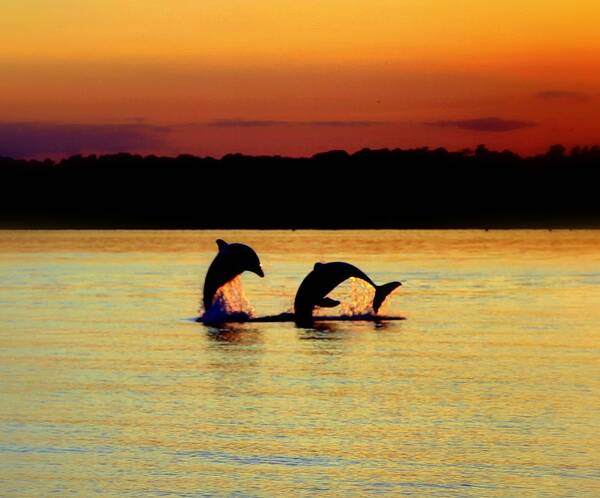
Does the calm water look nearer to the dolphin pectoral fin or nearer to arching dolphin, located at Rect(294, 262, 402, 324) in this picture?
the dolphin pectoral fin

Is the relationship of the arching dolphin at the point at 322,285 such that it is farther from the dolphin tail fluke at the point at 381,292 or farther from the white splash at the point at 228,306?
the white splash at the point at 228,306

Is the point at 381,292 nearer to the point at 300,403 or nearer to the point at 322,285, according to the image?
the point at 322,285

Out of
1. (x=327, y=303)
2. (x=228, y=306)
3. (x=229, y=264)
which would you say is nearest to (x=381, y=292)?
(x=327, y=303)

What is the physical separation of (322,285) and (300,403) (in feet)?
48.5

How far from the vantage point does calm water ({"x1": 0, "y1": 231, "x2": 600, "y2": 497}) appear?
1705 centimetres

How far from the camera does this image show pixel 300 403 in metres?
22.6

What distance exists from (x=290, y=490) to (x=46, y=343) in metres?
17.1

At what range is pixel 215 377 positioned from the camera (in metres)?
26.1

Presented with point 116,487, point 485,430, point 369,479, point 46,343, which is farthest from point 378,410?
point 46,343

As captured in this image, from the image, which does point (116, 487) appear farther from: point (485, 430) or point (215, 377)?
point (215, 377)

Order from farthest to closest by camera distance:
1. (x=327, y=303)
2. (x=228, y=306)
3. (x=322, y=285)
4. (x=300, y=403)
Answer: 1. (x=228, y=306)
2. (x=322, y=285)
3. (x=327, y=303)
4. (x=300, y=403)

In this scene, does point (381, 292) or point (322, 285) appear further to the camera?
point (381, 292)

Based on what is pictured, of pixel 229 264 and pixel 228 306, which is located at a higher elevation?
pixel 229 264

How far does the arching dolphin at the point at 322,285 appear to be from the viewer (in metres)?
36.8
